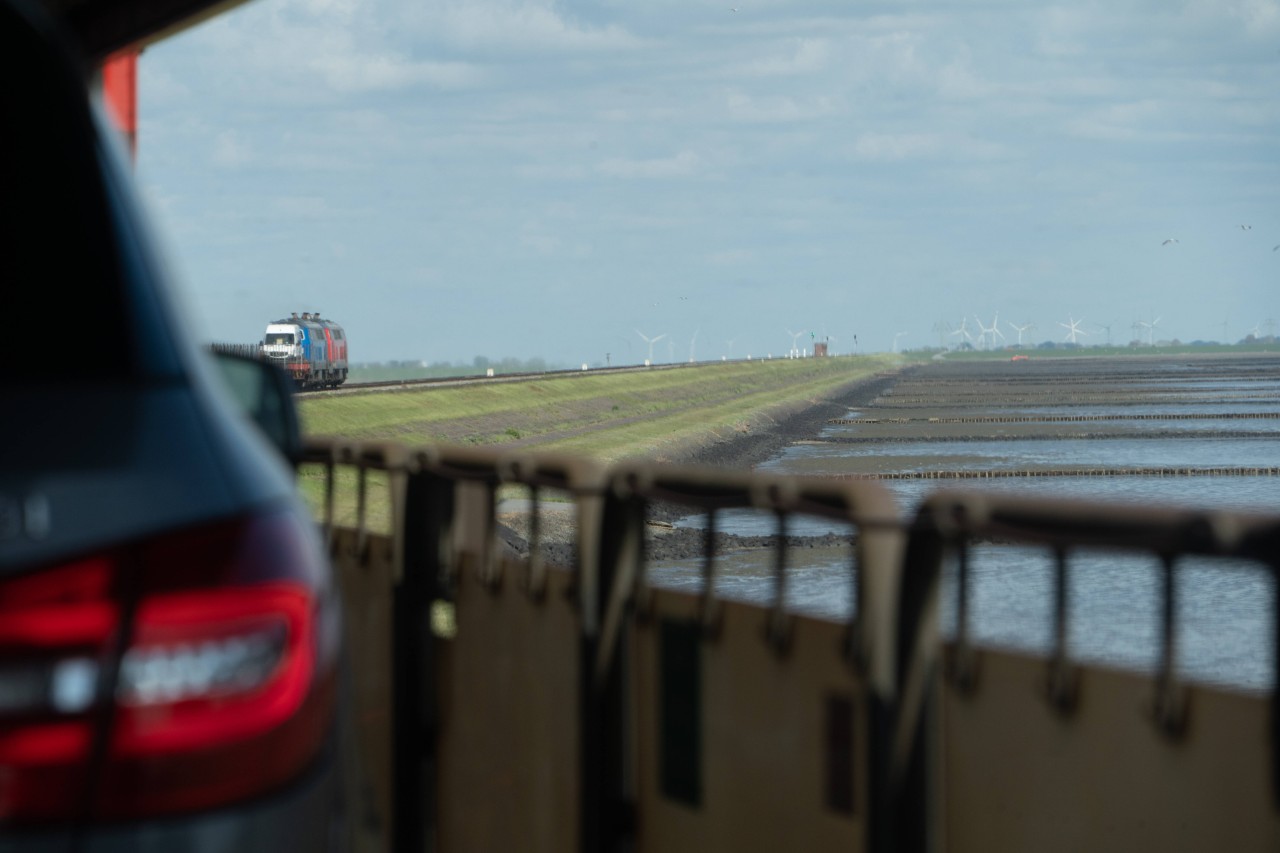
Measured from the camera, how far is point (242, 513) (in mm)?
2107

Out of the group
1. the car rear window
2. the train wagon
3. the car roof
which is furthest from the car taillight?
the train wagon

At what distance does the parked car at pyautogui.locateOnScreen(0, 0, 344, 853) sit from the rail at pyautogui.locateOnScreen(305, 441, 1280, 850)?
1.23m

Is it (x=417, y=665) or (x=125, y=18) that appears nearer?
(x=417, y=665)

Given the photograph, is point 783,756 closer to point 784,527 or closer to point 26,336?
point 784,527

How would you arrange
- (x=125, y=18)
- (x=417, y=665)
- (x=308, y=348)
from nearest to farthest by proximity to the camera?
(x=417, y=665) → (x=125, y=18) → (x=308, y=348)

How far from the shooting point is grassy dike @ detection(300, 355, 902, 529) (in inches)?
2031

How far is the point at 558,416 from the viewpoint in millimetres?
72438

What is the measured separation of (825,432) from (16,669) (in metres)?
82.3

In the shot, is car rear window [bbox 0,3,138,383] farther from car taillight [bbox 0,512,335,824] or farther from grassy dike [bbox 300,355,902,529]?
grassy dike [bbox 300,355,902,529]

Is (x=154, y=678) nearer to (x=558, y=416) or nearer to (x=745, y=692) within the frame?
(x=745, y=692)

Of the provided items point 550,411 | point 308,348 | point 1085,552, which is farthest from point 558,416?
point 1085,552

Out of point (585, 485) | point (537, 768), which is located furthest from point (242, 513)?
point (537, 768)

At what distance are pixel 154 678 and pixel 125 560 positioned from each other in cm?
14

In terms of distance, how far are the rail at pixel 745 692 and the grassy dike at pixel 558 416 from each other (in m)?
22.9
